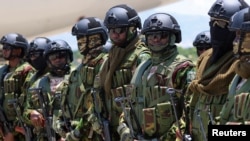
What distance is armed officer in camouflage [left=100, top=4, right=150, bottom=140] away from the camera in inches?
368

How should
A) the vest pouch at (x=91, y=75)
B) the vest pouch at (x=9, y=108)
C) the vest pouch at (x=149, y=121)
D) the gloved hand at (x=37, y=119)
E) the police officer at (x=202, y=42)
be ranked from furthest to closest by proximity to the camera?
1. the vest pouch at (x=9, y=108)
2. the gloved hand at (x=37, y=119)
3. the police officer at (x=202, y=42)
4. the vest pouch at (x=91, y=75)
5. the vest pouch at (x=149, y=121)

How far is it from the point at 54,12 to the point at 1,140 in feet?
22.5

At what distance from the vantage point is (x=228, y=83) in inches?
283

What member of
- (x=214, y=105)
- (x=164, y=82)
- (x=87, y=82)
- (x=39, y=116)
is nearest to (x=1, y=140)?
(x=39, y=116)

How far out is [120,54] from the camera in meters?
9.38

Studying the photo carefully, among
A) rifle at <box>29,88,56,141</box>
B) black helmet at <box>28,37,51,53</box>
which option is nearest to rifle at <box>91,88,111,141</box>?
rifle at <box>29,88,56,141</box>

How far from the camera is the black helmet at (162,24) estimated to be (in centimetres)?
842

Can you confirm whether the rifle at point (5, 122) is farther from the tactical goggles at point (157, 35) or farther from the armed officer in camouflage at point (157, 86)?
the tactical goggles at point (157, 35)


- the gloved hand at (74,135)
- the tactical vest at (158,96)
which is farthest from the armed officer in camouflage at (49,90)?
the tactical vest at (158,96)

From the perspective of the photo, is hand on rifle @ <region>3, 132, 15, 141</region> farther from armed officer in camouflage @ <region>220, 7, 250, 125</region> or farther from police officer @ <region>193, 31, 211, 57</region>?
armed officer in camouflage @ <region>220, 7, 250, 125</region>

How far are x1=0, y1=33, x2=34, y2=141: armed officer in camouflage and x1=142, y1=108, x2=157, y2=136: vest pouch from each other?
4959 millimetres

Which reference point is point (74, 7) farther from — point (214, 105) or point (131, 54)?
point (214, 105)

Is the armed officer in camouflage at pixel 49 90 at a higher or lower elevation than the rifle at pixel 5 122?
higher

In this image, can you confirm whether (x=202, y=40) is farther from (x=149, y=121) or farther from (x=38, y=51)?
(x=38, y=51)
